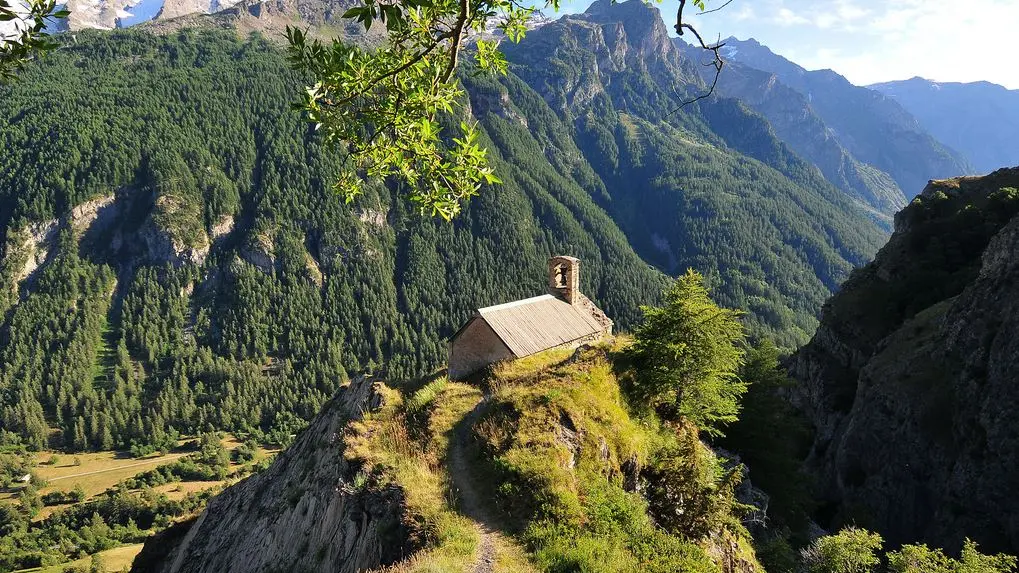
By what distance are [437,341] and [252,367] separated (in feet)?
220

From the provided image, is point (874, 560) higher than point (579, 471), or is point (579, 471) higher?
point (579, 471)

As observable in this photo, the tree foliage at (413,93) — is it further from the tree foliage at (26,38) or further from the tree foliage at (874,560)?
the tree foliage at (874,560)

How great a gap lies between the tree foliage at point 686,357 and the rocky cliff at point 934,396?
2199 centimetres

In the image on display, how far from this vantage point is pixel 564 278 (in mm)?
34875

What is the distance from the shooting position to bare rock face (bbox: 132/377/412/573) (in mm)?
15266

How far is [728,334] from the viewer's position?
21.9m

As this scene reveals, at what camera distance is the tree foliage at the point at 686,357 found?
20.7m

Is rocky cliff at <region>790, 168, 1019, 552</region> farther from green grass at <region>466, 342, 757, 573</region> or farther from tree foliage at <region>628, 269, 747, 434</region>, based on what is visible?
green grass at <region>466, 342, 757, 573</region>

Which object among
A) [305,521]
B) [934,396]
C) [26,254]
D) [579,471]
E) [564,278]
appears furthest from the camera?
[26,254]

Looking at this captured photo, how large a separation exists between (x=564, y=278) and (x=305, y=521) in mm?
22144

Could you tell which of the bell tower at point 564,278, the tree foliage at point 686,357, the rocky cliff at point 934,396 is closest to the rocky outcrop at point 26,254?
the bell tower at point 564,278

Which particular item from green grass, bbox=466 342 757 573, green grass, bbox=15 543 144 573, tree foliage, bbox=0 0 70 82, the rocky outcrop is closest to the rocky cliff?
green grass, bbox=466 342 757 573

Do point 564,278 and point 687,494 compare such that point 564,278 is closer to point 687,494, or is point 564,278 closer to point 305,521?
point 687,494

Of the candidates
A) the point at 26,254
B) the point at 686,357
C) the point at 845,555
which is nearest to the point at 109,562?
the point at 686,357
